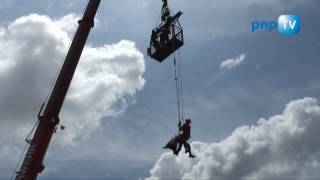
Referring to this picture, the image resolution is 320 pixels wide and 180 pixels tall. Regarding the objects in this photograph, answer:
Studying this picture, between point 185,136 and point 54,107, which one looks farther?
point 185,136

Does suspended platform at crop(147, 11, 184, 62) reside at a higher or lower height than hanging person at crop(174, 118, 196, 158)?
higher

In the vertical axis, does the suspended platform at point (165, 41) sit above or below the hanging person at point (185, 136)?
above

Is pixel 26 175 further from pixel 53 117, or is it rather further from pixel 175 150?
pixel 175 150

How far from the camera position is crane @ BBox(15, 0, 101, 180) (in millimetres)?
19609

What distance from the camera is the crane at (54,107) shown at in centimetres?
1961

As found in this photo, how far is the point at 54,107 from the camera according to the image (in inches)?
830

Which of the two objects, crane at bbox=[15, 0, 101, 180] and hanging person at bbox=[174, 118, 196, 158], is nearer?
crane at bbox=[15, 0, 101, 180]

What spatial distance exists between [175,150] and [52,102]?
6.18m

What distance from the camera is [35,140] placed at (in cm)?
2016

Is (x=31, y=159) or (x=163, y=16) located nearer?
(x=31, y=159)

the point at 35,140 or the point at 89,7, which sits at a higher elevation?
the point at 89,7

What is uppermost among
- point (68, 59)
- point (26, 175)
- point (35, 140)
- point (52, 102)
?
point (68, 59)

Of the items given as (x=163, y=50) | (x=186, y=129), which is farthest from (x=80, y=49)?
(x=186, y=129)

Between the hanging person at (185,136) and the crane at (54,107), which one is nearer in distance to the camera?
the crane at (54,107)
